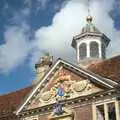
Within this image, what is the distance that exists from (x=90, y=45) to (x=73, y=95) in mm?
10548

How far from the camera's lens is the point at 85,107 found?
107 feet

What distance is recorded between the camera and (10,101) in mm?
41844

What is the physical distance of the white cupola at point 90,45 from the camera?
140ft

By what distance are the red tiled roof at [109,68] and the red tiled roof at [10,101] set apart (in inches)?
302

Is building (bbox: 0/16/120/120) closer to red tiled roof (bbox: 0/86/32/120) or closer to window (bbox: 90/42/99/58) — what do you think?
red tiled roof (bbox: 0/86/32/120)

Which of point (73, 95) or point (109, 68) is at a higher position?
point (109, 68)

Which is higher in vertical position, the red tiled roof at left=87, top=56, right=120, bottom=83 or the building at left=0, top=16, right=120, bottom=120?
the red tiled roof at left=87, top=56, right=120, bottom=83

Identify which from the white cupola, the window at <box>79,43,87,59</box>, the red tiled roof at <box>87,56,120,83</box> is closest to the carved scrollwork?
the red tiled roof at <box>87,56,120,83</box>

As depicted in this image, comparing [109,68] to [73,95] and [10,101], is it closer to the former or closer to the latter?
[73,95]

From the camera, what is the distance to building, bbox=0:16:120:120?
105ft

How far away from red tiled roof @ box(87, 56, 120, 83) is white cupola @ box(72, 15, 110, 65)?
157 inches

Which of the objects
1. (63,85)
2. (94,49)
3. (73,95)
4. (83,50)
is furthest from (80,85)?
(94,49)

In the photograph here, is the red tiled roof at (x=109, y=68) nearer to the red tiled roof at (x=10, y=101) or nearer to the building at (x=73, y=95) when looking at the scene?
the building at (x=73, y=95)

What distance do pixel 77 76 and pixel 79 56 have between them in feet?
29.2
